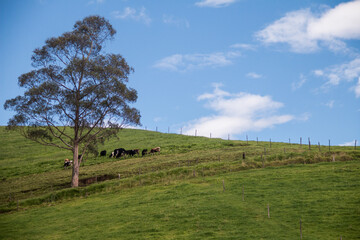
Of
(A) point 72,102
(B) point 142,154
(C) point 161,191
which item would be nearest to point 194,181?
(C) point 161,191

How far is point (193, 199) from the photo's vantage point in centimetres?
3219

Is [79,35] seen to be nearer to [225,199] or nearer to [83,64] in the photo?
[83,64]

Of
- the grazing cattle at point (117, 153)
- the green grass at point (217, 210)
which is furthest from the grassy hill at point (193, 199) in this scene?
the grazing cattle at point (117, 153)

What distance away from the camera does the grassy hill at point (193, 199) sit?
25359 mm

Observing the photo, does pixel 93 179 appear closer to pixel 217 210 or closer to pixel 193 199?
pixel 193 199

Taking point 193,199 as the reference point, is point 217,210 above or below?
below

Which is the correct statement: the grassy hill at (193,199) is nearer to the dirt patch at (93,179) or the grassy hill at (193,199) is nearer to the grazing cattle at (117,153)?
the dirt patch at (93,179)

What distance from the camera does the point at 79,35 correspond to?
46594 millimetres

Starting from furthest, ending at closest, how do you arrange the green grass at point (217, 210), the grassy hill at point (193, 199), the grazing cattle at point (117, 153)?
the grazing cattle at point (117, 153) < the grassy hill at point (193, 199) < the green grass at point (217, 210)

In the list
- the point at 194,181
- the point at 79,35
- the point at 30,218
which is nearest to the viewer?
the point at 30,218

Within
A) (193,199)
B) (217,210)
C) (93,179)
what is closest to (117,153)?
(93,179)

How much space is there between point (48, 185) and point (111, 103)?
1310 cm

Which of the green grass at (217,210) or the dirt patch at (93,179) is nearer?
the green grass at (217,210)

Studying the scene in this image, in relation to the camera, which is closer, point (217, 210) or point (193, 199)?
point (217, 210)
